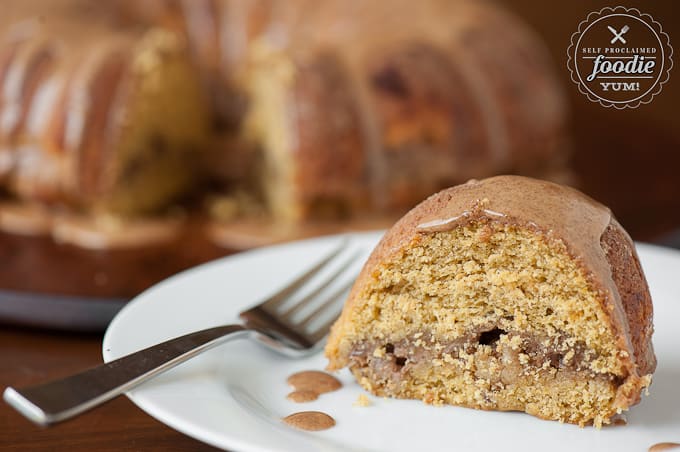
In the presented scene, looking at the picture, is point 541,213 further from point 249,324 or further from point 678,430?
point 249,324

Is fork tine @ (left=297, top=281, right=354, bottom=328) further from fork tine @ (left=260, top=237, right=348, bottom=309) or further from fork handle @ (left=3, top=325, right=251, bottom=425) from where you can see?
fork handle @ (left=3, top=325, right=251, bottom=425)

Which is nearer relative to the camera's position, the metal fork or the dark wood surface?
the metal fork

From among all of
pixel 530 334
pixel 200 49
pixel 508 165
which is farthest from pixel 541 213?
pixel 200 49

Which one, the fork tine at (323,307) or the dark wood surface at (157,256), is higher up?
the dark wood surface at (157,256)

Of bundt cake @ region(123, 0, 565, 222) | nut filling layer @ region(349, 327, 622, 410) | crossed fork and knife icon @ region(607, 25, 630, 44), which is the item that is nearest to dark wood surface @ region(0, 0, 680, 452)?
crossed fork and knife icon @ region(607, 25, 630, 44)

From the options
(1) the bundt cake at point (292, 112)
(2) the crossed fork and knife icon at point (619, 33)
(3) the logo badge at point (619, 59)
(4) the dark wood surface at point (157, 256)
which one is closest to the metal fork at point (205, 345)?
(4) the dark wood surface at point (157, 256)

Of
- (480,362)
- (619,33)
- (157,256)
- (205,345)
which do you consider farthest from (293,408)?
(157,256)

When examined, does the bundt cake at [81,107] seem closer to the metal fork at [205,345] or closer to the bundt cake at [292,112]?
the bundt cake at [292,112]
